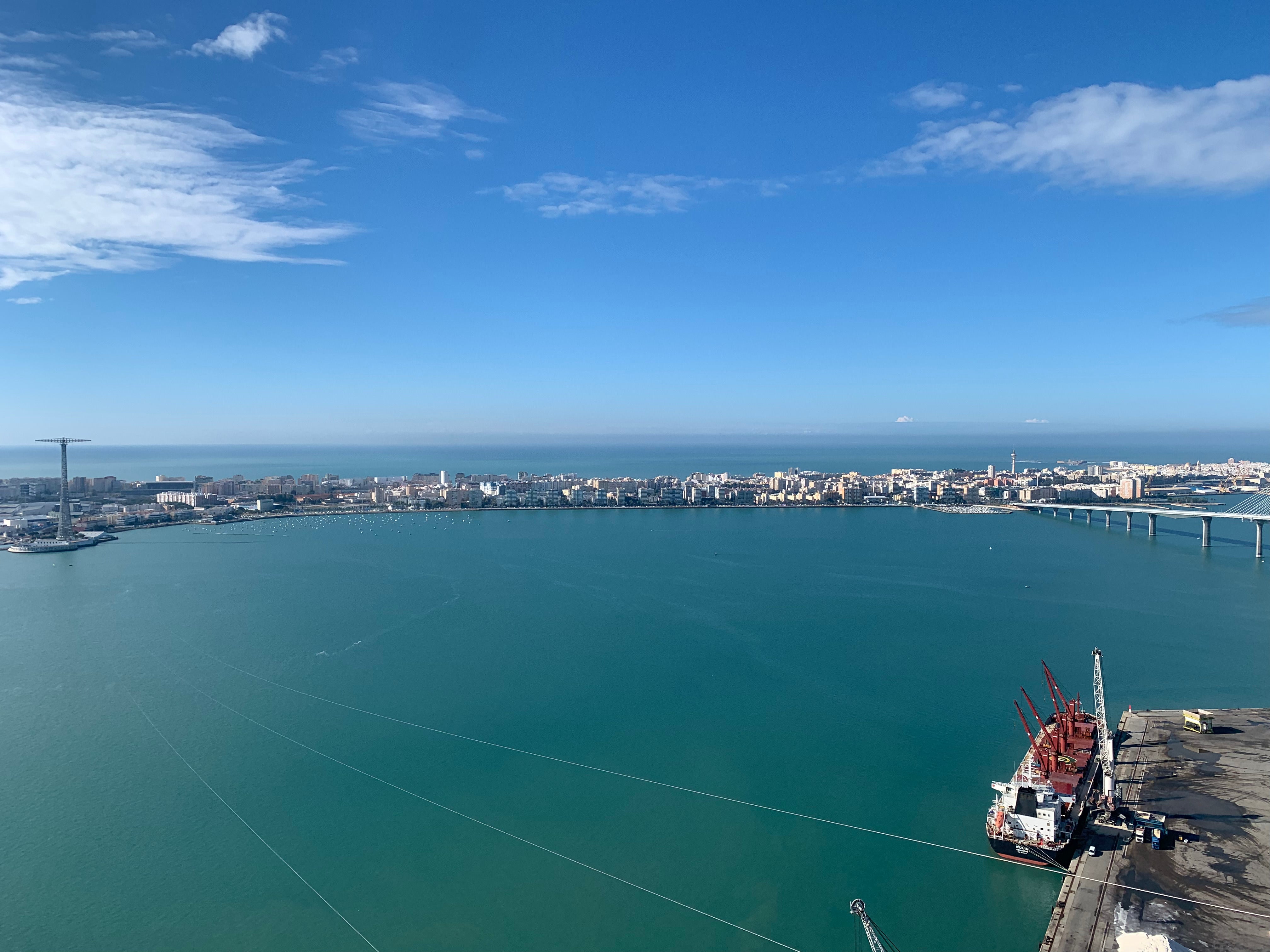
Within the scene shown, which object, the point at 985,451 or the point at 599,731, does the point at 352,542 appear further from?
the point at 985,451

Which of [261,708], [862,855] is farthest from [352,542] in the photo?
[862,855]

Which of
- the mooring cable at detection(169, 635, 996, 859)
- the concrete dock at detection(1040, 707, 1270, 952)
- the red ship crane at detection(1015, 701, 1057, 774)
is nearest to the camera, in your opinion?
the concrete dock at detection(1040, 707, 1270, 952)

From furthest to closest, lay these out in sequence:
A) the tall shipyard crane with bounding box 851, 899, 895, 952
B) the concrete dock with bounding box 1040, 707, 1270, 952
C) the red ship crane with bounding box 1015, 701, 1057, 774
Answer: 1. the red ship crane with bounding box 1015, 701, 1057, 774
2. the concrete dock with bounding box 1040, 707, 1270, 952
3. the tall shipyard crane with bounding box 851, 899, 895, 952

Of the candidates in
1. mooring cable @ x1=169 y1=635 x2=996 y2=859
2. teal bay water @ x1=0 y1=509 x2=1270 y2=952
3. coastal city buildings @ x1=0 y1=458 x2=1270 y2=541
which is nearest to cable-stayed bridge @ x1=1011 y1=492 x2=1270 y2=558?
teal bay water @ x1=0 y1=509 x2=1270 y2=952

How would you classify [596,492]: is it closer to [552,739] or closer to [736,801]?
[552,739]

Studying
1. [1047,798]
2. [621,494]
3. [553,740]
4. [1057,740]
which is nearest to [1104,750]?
[1057,740]

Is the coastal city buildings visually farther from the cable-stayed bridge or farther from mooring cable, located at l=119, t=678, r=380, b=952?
mooring cable, located at l=119, t=678, r=380, b=952
